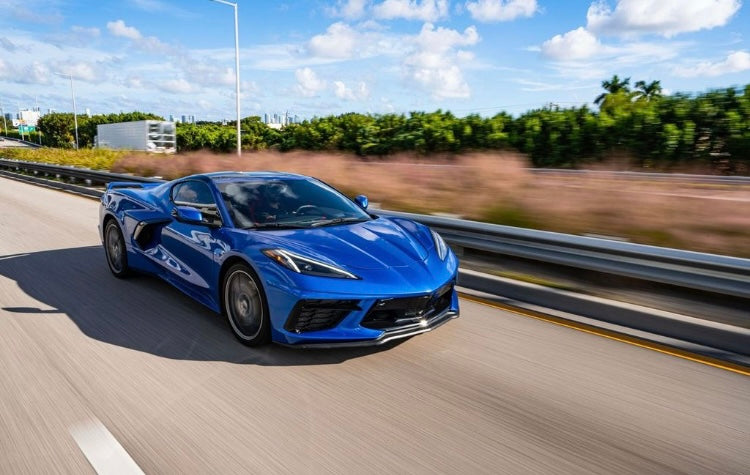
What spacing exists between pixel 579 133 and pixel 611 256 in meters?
22.4

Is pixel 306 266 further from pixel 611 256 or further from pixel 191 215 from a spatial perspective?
pixel 611 256

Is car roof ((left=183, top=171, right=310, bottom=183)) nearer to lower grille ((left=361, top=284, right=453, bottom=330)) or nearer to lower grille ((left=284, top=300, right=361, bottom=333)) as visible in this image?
lower grille ((left=284, top=300, right=361, bottom=333))

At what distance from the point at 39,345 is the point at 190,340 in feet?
3.73

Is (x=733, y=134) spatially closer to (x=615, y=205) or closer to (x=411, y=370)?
(x=615, y=205)

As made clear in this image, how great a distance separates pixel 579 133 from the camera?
26.0 m

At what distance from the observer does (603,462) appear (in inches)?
112

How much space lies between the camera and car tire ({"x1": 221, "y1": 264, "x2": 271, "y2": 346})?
4164mm

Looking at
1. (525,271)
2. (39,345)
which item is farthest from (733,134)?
(39,345)

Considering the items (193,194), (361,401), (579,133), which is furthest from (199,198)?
(579,133)

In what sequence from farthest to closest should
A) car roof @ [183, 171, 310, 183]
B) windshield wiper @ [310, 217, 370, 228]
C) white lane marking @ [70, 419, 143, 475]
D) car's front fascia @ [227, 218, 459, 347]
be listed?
car roof @ [183, 171, 310, 183], windshield wiper @ [310, 217, 370, 228], car's front fascia @ [227, 218, 459, 347], white lane marking @ [70, 419, 143, 475]

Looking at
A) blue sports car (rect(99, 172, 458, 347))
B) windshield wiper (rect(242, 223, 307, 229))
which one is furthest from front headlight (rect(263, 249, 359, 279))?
windshield wiper (rect(242, 223, 307, 229))

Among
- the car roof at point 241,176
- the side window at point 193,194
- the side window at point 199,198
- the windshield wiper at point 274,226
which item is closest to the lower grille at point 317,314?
the windshield wiper at point 274,226

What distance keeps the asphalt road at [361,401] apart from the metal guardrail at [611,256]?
92cm

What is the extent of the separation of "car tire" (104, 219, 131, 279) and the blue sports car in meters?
0.41
